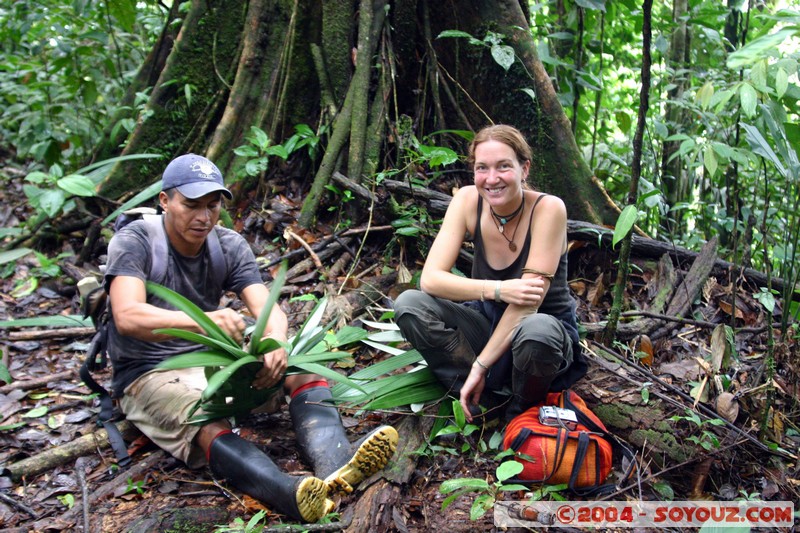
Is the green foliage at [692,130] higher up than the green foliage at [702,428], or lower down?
higher up

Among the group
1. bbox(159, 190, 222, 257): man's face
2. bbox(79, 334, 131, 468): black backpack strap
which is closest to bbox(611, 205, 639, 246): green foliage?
bbox(159, 190, 222, 257): man's face

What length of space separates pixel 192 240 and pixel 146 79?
3.73 metres

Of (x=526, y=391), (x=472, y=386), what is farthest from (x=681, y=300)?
(x=472, y=386)

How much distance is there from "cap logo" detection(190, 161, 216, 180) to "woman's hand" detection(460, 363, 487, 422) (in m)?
1.61

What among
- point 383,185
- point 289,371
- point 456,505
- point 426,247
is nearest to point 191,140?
point 383,185

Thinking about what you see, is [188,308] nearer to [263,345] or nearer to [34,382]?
[263,345]

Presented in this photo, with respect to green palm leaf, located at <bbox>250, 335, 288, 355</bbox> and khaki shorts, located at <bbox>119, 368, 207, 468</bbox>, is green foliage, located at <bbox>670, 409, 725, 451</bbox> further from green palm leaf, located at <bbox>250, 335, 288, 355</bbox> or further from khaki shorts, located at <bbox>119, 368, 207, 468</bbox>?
khaki shorts, located at <bbox>119, 368, 207, 468</bbox>

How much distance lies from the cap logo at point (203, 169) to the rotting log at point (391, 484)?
1576 mm

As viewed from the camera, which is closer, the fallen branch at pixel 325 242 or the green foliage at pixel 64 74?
the fallen branch at pixel 325 242

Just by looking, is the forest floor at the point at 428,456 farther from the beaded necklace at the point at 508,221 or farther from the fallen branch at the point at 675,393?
the beaded necklace at the point at 508,221

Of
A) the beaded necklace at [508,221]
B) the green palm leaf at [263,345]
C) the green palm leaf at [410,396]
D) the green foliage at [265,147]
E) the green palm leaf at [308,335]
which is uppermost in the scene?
the green foliage at [265,147]

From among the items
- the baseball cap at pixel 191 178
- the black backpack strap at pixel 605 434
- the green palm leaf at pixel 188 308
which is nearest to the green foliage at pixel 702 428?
the black backpack strap at pixel 605 434

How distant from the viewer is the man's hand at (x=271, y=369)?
2.90 metres

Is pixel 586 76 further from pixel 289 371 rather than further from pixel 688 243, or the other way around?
pixel 289 371
